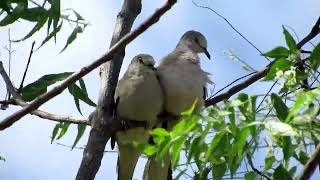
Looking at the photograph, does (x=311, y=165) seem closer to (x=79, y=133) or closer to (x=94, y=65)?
(x=94, y=65)

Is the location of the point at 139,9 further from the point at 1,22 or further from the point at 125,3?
the point at 1,22

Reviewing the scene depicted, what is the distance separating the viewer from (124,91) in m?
3.04

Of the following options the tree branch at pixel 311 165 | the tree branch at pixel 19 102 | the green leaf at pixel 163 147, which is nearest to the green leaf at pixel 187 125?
the green leaf at pixel 163 147

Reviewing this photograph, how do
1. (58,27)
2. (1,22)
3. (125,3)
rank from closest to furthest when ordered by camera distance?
(1,22) → (58,27) → (125,3)

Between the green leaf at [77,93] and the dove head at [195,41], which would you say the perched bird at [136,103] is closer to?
the green leaf at [77,93]

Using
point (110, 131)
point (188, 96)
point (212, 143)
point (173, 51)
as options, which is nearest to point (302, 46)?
point (212, 143)

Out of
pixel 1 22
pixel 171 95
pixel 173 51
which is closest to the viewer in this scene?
pixel 1 22

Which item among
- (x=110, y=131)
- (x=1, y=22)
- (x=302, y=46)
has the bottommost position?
(x=110, y=131)

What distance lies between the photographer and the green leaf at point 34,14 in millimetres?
2293

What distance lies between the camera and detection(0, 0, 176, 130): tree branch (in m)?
1.36

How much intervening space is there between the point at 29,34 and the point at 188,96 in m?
0.85

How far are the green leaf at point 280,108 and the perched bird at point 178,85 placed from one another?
4.54ft

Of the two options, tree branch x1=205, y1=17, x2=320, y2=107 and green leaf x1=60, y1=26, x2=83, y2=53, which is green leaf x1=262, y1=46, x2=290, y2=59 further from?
green leaf x1=60, y1=26, x2=83, y2=53

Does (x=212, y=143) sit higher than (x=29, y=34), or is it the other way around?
(x=29, y=34)
